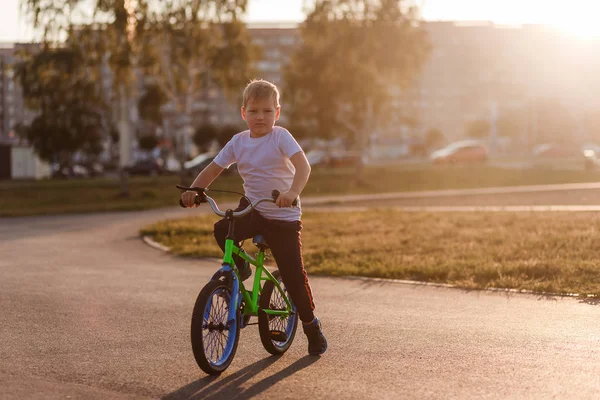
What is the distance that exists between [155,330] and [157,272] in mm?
4323

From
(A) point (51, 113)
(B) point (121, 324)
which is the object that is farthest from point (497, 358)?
(A) point (51, 113)

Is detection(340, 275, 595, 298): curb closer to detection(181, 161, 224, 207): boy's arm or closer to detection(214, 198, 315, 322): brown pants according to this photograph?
detection(214, 198, 315, 322): brown pants

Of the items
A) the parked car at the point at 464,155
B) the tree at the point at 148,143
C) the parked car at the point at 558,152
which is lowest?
the tree at the point at 148,143

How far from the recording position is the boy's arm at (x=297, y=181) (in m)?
5.26

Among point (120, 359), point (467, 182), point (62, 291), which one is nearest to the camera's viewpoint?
point (120, 359)

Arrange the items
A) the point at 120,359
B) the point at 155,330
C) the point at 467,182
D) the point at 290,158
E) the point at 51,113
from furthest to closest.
Answer: the point at 467,182
the point at 51,113
the point at 155,330
the point at 120,359
the point at 290,158

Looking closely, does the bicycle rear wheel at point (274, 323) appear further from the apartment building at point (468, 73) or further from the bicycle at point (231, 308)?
the apartment building at point (468, 73)

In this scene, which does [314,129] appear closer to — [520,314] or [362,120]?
[362,120]

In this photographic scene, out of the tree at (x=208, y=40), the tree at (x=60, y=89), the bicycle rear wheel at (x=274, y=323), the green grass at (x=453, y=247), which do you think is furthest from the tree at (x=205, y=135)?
the bicycle rear wheel at (x=274, y=323)

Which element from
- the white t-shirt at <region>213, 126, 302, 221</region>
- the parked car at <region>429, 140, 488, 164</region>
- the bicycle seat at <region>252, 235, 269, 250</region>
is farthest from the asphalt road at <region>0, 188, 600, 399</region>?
the parked car at <region>429, 140, 488, 164</region>

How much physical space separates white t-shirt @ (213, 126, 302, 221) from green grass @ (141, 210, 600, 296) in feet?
13.8

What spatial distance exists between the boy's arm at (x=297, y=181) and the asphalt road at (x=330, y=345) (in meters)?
1.00

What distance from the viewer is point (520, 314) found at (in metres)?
7.70

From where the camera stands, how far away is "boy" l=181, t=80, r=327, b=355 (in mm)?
5594
